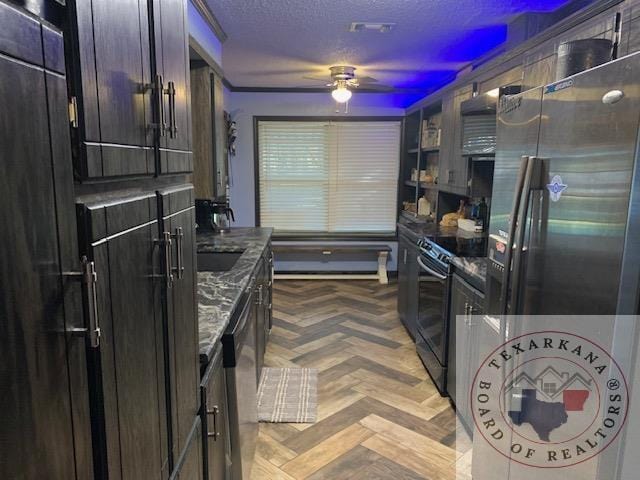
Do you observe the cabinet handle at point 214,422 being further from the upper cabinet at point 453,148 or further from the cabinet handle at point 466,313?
the upper cabinet at point 453,148

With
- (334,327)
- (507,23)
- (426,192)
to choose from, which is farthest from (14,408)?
(426,192)

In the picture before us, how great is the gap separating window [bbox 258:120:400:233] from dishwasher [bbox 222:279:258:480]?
3.85 metres

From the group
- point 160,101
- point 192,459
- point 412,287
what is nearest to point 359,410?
point 412,287

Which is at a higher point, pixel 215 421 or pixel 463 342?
pixel 215 421

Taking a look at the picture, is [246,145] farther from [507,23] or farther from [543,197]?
[543,197]

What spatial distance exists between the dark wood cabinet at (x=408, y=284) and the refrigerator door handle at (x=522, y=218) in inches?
81.3

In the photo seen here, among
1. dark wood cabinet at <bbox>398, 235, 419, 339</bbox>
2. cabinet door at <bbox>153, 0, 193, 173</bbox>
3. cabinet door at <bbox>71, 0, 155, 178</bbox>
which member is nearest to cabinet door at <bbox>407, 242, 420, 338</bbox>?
dark wood cabinet at <bbox>398, 235, 419, 339</bbox>

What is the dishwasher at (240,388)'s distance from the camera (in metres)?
1.75

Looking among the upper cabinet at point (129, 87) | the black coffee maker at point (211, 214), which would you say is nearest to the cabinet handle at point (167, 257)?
the upper cabinet at point (129, 87)

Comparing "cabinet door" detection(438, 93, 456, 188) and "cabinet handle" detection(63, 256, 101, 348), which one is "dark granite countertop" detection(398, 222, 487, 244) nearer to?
"cabinet door" detection(438, 93, 456, 188)

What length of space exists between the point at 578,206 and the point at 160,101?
115 centimetres

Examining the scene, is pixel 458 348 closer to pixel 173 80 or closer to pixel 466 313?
pixel 466 313

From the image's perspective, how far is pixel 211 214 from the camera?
3.97 meters

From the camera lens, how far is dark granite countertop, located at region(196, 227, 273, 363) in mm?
1642
